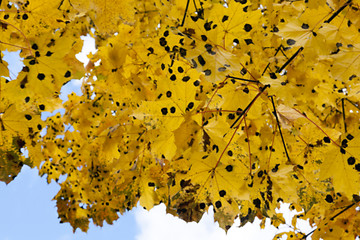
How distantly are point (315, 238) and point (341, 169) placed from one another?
1.59 meters

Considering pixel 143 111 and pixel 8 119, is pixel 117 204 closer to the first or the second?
pixel 8 119

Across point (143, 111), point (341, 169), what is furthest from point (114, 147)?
point (341, 169)

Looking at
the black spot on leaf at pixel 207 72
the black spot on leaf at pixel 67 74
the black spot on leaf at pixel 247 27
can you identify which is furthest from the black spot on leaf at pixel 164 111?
the black spot on leaf at pixel 247 27

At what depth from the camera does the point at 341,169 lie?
4.24 ft

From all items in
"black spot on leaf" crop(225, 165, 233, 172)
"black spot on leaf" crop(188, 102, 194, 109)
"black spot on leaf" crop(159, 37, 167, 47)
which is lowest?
"black spot on leaf" crop(225, 165, 233, 172)

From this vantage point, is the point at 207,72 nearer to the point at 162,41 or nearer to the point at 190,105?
the point at 190,105

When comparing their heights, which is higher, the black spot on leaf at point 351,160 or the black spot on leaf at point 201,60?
the black spot on leaf at point 201,60

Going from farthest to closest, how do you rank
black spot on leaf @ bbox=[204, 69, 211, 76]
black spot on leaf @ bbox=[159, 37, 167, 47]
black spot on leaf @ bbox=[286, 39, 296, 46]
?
black spot on leaf @ bbox=[159, 37, 167, 47]
black spot on leaf @ bbox=[286, 39, 296, 46]
black spot on leaf @ bbox=[204, 69, 211, 76]

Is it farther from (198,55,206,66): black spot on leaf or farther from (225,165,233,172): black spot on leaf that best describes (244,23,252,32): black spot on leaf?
(225,165,233,172): black spot on leaf

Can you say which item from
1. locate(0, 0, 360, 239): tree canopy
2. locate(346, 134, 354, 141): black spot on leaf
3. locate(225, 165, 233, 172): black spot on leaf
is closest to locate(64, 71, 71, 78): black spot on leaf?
locate(0, 0, 360, 239): tree canopy

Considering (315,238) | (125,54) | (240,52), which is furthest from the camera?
(315,238)

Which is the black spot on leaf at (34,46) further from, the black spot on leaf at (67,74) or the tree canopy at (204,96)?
the black spot on leaf at (67,74)

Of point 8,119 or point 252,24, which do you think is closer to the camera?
point 252,24

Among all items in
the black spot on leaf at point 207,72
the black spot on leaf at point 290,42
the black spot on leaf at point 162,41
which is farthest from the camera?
the black spot on leaf at point 162,41
